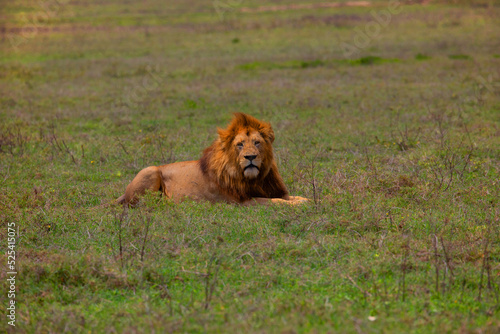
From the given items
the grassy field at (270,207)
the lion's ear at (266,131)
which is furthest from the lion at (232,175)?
the grassy field at (270,207)

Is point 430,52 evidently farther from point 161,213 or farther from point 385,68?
point 161,213

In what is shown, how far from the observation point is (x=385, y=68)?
1842cm

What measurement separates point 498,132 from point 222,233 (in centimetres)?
661

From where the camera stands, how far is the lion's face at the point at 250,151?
6559 mm

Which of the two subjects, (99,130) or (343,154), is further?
(99,130)

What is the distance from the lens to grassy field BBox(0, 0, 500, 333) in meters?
4.16

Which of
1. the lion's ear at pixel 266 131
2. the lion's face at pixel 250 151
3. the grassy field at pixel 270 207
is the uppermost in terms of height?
the lion's ear at pixel 266 131

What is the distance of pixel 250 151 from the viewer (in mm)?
6547

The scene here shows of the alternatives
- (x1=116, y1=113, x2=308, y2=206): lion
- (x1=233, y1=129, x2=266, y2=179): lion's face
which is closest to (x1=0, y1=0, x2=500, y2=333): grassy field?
(x1=116, y1=113, x2=308, y2=206): lion

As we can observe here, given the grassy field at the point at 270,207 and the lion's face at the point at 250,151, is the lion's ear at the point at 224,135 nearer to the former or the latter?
the lion's face at the point at 250,151

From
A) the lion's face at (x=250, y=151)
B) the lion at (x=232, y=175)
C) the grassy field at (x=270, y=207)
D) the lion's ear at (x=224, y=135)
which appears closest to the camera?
the grassy field at (x=270, y=207)

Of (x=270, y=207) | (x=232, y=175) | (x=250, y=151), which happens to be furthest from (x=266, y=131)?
(x=270, y=207)

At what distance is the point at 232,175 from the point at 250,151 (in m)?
0.44

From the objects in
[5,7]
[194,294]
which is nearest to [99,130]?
[194,294]
